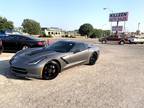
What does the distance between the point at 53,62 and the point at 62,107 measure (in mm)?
2764

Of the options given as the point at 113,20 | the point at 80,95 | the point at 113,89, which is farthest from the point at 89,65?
the point at 113,20

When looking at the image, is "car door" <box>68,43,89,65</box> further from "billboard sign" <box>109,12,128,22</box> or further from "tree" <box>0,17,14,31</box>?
"tree" <box>0,17,14,31</box>

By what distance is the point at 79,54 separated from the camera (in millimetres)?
9062

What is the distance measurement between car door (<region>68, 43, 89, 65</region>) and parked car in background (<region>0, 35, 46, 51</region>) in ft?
18.1

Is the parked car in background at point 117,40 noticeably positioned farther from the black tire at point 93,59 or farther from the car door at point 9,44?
the black tire at point 93,59

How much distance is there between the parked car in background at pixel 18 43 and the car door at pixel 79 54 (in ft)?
18.1

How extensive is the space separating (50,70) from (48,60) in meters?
0.35

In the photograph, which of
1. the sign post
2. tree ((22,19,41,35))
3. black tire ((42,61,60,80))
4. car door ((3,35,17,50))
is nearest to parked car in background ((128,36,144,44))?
the sign post

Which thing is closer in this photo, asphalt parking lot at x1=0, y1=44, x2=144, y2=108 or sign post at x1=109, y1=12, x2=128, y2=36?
asphalt parking lot at x1=0, y1=44, x2=144, y2=108

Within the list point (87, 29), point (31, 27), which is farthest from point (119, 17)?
point (31, 27)

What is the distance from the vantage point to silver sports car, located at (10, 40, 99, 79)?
7164 millimetres

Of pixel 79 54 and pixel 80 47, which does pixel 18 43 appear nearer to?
pixel 80 47

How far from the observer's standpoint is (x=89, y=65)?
1046cm

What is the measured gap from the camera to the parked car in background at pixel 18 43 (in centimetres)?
1448
